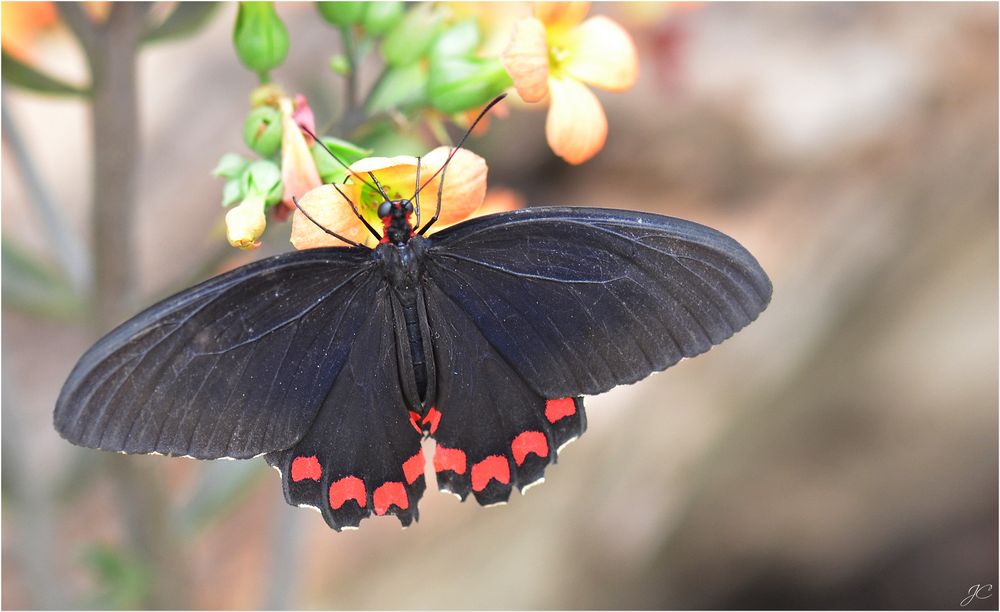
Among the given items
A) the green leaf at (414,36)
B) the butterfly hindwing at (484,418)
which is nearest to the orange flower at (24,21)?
the green leaf at (414,36)

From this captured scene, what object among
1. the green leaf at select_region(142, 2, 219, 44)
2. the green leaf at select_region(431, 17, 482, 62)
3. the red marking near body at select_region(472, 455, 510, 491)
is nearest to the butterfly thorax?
the red marking near body at select_region(472, 455, 510, 491)

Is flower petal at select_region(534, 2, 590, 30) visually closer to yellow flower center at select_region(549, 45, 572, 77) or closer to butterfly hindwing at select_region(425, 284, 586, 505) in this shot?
yellow flower center at select_region(549, 45, 572, 77)

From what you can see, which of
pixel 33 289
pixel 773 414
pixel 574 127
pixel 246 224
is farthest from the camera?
pixel 773 414

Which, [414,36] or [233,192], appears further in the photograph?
[414,36]

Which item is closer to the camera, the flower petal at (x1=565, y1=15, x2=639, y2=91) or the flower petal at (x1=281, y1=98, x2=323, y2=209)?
the flower petal at (x1=281, y1=98, x2=323, y2=209)

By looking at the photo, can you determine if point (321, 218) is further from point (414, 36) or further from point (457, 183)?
point (414, 36)

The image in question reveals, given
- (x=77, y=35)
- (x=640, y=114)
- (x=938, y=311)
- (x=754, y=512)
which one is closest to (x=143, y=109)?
(x=640, y=114)

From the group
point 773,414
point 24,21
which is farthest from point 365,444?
point 773,414
